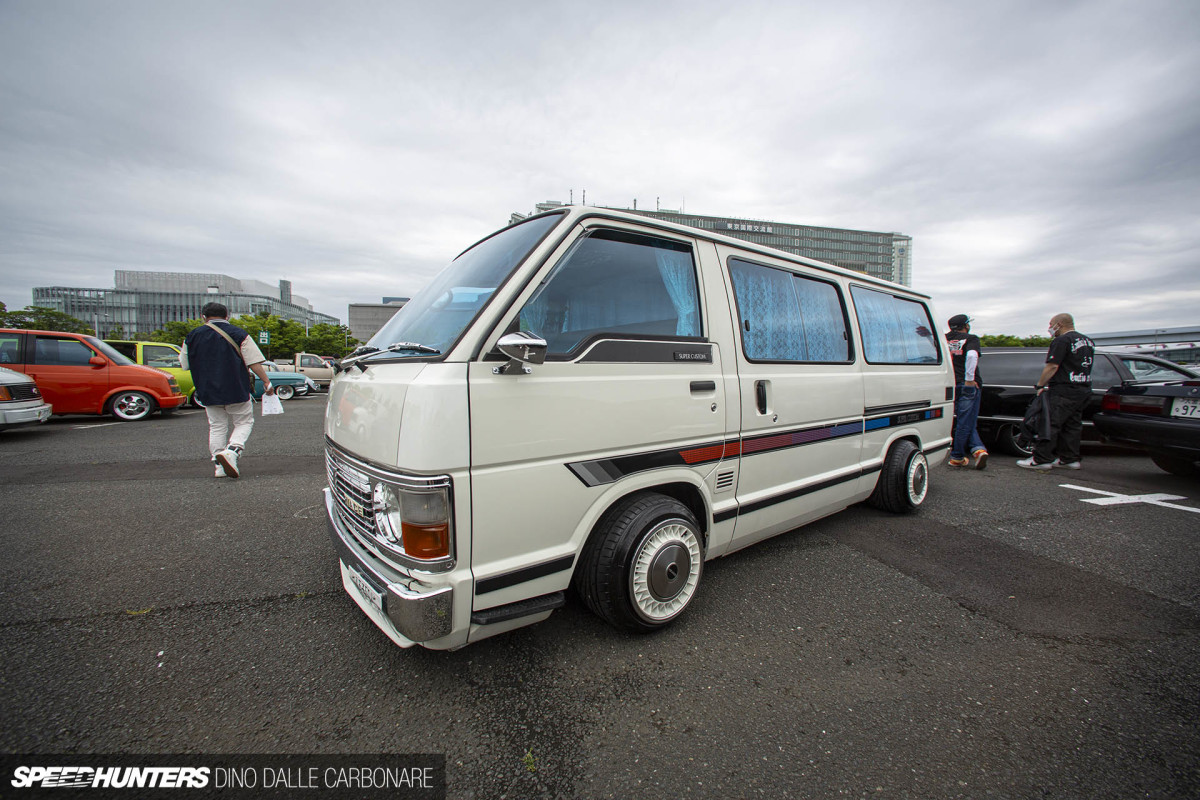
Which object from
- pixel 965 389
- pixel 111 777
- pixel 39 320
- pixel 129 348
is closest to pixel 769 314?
pixel 111 777

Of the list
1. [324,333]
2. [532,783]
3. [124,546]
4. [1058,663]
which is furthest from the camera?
[324,333]

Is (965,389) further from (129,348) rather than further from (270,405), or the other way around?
(129,348)

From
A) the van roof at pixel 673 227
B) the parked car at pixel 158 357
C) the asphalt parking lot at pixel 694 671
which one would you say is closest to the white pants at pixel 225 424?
the asphalt parking lot at pixel 694 671

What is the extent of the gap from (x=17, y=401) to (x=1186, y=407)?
13.5 meters

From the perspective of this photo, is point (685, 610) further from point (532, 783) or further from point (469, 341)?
point (469, 341)

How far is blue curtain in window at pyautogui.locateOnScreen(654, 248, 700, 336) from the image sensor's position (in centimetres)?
224

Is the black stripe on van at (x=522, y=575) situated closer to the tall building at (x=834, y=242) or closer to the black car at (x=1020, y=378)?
the black car at (x=1020, y=378)

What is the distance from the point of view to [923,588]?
8.54ft

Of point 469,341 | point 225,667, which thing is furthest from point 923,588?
point 225,667

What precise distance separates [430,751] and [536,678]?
1.49 feet

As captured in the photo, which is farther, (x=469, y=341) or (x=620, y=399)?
(x=620, y=399)

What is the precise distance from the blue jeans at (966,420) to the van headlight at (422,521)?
19.9ft

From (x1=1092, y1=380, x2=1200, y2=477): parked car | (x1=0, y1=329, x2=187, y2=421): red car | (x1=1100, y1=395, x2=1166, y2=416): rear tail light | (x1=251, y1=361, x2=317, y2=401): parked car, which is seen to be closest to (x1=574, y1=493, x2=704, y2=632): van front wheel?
(x1=1092, y1=380, x2=1200, y2=477): parked car

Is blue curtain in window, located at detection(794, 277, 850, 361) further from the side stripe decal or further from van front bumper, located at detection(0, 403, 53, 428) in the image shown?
van front bumper, located at detection(0, 403, 53, 428)
